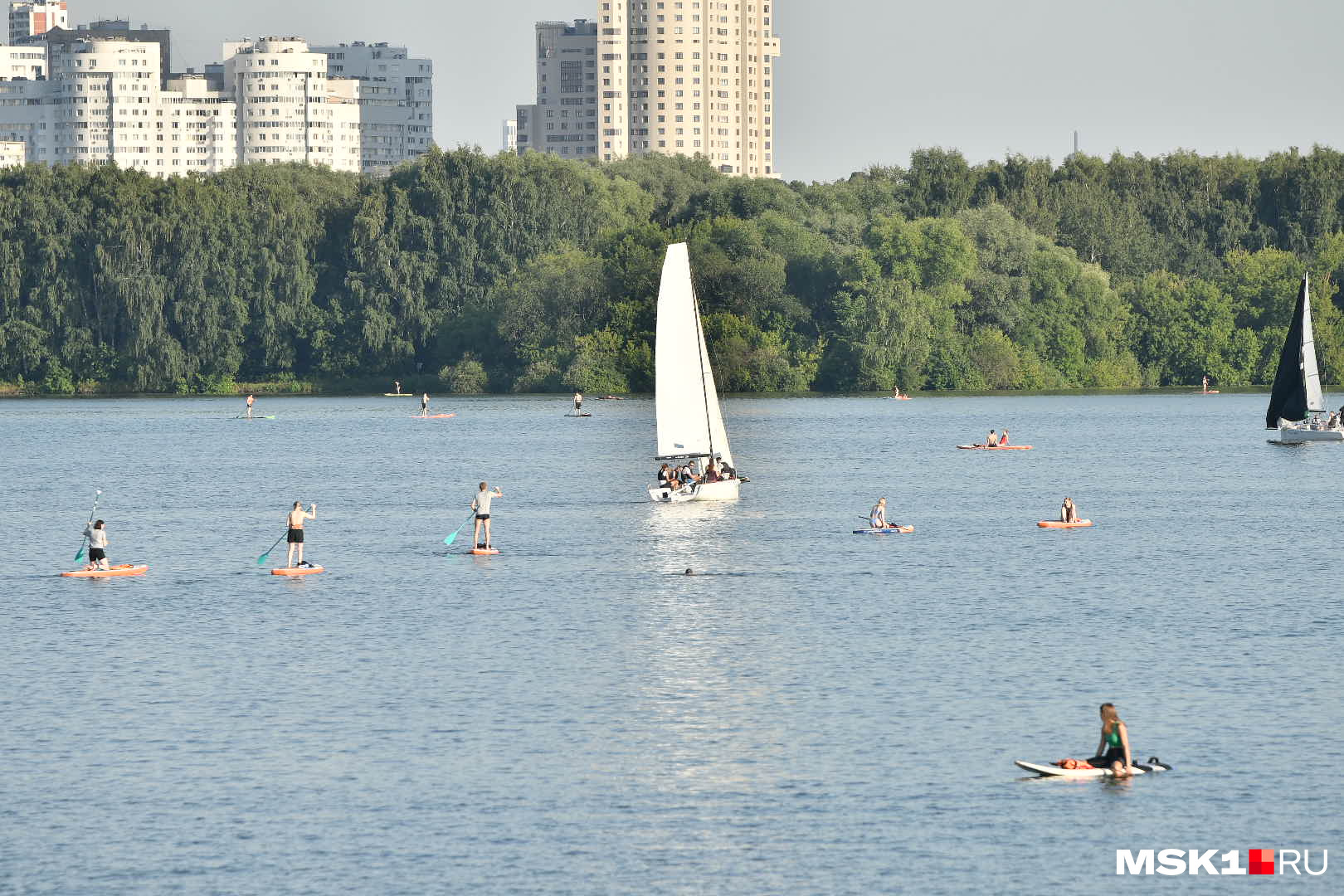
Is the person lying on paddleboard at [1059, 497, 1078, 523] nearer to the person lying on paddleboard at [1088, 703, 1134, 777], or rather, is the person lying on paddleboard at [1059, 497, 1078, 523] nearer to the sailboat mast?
the sailboat mast

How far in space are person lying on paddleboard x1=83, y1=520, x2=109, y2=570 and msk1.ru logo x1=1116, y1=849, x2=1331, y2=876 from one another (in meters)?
41.2

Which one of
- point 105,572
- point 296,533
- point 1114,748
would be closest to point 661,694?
point 1114,748

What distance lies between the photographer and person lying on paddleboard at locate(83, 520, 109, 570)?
6719 centimetres

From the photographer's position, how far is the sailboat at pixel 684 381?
3578 inches

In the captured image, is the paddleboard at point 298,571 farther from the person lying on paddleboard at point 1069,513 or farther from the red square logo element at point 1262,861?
the red square logo element at point 1262,861

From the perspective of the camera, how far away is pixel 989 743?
41.4m

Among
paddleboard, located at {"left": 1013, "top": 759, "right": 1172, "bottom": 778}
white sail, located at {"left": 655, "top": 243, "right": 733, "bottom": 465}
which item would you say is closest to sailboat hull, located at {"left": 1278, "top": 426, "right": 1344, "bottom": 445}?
white sail, located at {"left": 655, "top": 243, "right": 733, "bottom": 465}

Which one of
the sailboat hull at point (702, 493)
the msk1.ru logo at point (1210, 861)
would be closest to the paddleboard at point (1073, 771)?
the msk1.ru logo at point (1210, 861)

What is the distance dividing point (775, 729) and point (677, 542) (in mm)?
36052

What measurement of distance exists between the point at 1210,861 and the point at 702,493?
56560 millimetres

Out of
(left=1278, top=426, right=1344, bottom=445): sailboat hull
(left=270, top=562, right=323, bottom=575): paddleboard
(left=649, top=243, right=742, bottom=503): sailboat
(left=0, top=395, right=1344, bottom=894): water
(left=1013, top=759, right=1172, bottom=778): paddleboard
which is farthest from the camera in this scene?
(left=1278, top=426, right=1344, bottom=445): sailboat hull

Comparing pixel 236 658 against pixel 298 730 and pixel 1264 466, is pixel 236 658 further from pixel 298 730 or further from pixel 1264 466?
pixel 1264 466

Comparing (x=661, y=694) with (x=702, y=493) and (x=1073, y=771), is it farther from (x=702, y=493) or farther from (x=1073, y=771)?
(x=702, y=493)

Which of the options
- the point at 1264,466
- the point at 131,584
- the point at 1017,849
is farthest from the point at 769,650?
the point at 1264,466
